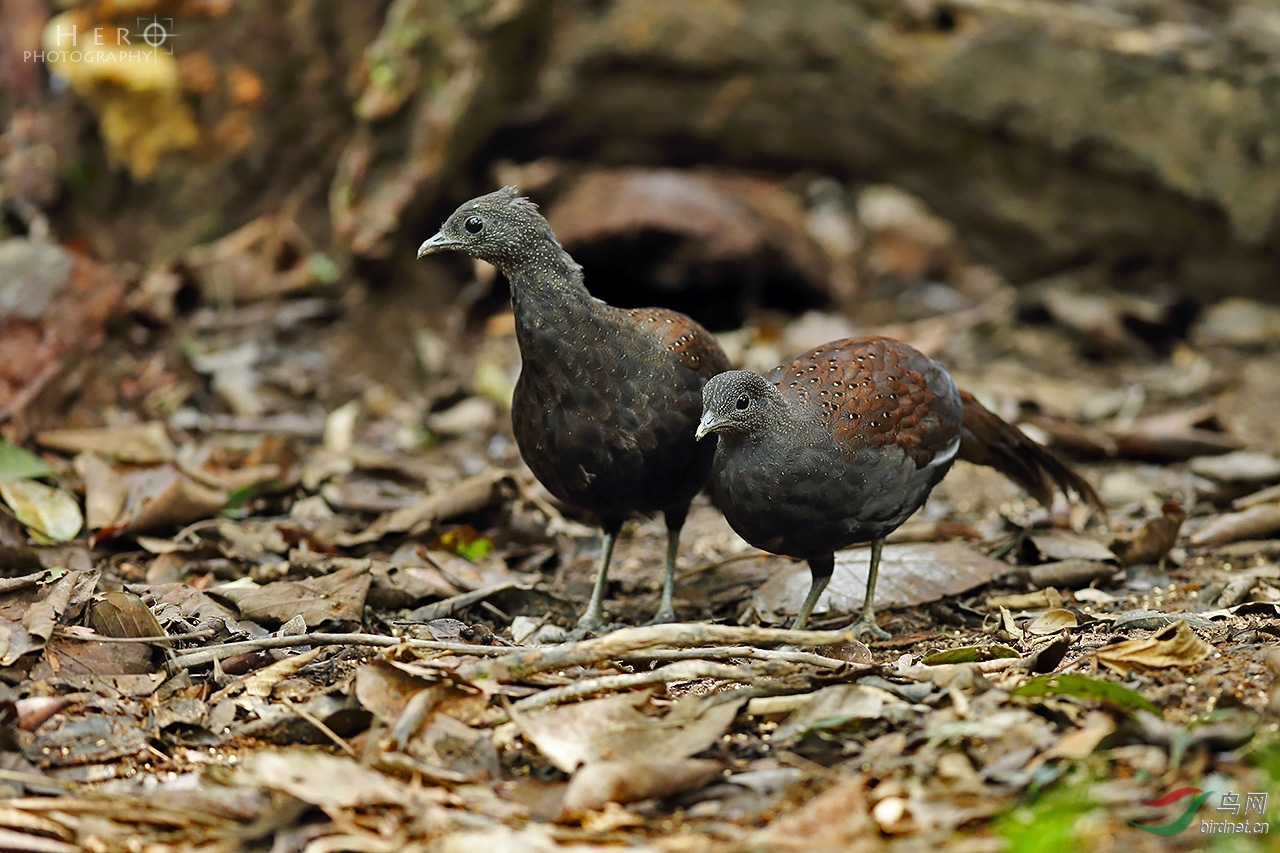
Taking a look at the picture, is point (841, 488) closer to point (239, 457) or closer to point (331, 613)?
point (331, 613)

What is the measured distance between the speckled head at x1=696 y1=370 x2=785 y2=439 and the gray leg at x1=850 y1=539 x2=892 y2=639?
0.77m

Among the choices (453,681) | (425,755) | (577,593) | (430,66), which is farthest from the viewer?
(430,66)

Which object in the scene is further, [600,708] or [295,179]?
[295,179]

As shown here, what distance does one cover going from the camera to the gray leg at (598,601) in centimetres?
469

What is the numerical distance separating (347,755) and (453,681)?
33 centimetres

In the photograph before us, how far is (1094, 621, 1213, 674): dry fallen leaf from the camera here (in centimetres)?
335

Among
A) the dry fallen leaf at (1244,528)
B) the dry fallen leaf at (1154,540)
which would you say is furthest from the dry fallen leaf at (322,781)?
the dry fallen leaf at (1244,528)

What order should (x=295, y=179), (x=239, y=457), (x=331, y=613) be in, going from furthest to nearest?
1. (x=295, y=179)
2. (x=239, y=457)
3. (x=331, y=613)

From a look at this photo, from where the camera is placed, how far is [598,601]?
4816 mm

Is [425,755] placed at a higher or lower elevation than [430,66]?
lower

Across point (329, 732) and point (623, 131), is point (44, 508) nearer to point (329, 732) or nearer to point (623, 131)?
point (329, 732)

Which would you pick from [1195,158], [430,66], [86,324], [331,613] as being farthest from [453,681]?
[1195,158]

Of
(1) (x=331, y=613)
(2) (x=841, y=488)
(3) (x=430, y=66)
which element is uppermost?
(3) (x=430, y=66)

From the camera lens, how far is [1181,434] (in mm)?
6262
